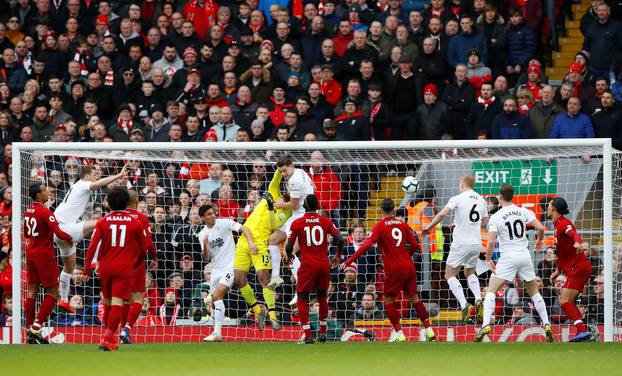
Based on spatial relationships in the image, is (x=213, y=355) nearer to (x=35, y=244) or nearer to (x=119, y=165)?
(x=35, y=244)

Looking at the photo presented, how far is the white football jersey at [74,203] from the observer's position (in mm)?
16344

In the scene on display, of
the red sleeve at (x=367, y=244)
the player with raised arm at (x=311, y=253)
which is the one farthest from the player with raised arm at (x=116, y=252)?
the red sleeve at (x=367, y=244)

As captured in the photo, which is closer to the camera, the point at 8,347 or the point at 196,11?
the point at 8,347

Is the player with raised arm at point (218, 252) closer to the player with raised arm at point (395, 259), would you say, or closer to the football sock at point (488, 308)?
the player with raised arm at point (395, 259)

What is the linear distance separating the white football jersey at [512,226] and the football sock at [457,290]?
1007 millimetres

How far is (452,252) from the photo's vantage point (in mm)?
16469

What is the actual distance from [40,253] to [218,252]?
239 centimetres

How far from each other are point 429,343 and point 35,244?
5.24m

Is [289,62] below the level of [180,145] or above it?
above

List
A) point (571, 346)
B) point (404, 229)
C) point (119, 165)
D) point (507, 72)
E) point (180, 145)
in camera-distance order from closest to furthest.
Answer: point (571, 346) → point (404, 229) → point (180, 145) → point (119, 165) → point (507, 72)

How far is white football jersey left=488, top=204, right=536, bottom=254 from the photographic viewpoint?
608 inches

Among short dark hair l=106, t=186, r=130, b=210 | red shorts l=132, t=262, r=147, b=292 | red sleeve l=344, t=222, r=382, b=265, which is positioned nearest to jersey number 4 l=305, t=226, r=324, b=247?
red sleeve l=344, t=222, r=382, b=265

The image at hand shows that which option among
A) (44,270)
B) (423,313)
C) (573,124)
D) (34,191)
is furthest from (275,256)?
(573,124)

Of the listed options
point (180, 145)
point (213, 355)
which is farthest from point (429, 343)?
point (180, 145)
